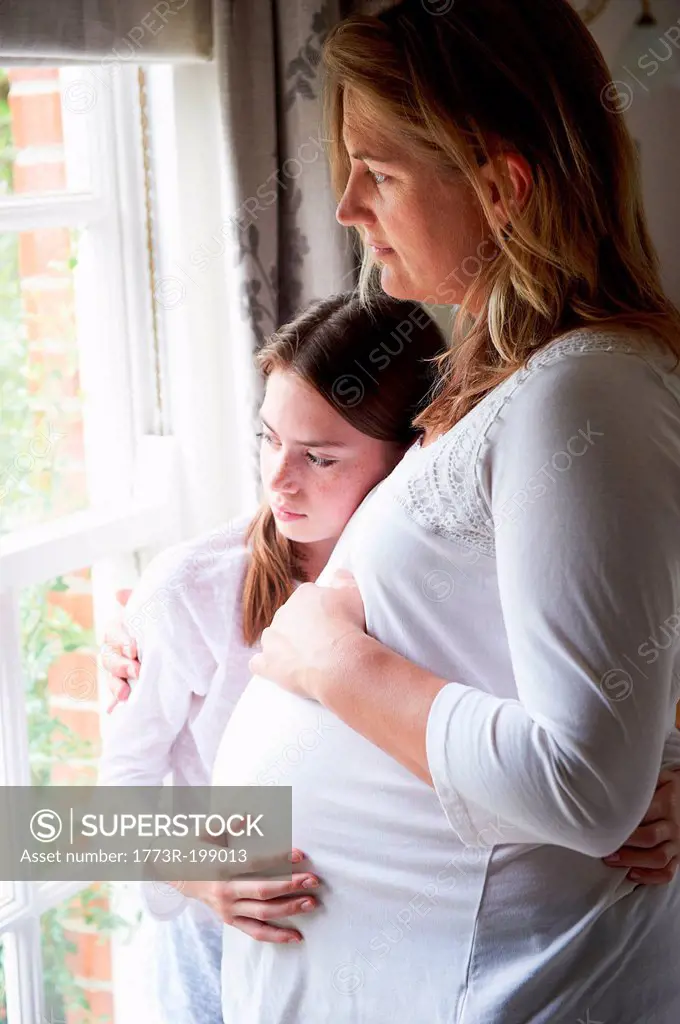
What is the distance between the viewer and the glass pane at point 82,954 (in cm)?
178

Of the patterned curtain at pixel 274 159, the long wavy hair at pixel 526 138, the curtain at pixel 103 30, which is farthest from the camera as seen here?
the patterned curtain at pixel 274 159

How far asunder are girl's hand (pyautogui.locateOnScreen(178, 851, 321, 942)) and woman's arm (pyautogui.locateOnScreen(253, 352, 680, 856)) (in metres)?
0.30

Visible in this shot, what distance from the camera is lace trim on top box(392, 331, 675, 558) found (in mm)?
886

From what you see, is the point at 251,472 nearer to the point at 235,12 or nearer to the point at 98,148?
the point at 98,148

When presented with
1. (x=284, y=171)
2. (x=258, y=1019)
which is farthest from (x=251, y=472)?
(x=258, y=1019)

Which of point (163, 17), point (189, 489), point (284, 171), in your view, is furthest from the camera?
point (189, 489)

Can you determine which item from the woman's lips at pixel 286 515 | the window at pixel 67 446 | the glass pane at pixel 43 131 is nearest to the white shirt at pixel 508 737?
the woman's lips at pixel 286 515

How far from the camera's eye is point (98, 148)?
5.55 ft

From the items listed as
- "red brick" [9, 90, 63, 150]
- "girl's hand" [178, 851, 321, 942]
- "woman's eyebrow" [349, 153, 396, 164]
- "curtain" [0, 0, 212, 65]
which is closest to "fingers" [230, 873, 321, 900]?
→ "girl's hand" [178, 851, 321, 942]

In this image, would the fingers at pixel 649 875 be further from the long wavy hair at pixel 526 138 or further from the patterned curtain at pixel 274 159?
the patterned curtain at pixel 274 159

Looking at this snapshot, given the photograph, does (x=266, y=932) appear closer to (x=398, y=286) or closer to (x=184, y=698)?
(x=184, y=698)

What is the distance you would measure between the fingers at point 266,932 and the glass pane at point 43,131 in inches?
43.1

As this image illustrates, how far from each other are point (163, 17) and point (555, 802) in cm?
119

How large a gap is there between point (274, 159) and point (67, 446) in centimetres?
58
